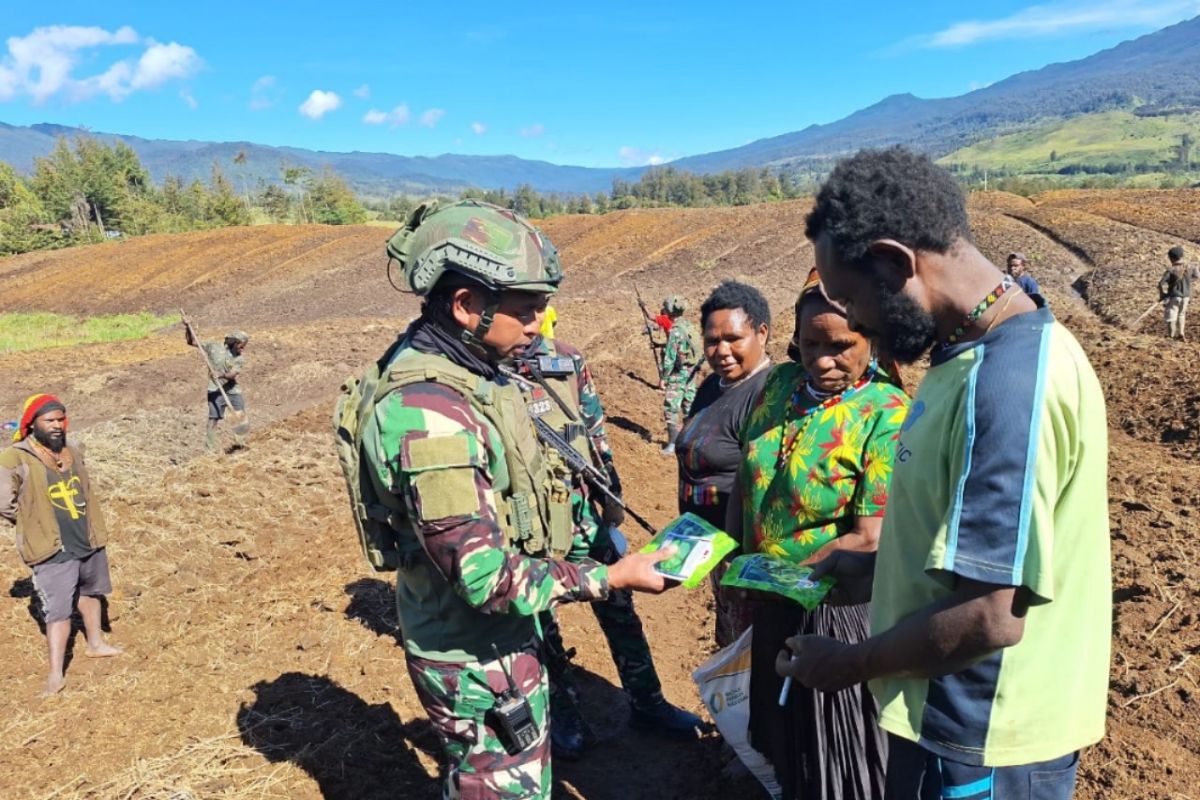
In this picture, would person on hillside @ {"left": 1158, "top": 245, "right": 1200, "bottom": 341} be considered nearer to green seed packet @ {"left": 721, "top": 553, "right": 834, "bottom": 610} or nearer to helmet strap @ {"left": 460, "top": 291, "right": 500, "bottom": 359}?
green seed packet @ {"left": 721, "top": 553, "right": 834, "bottom": 610}

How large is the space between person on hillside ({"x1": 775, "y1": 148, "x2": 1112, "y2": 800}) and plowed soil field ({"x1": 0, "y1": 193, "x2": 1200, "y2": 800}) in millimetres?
156

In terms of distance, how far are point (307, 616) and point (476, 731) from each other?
3.33 m

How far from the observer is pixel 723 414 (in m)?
3.30

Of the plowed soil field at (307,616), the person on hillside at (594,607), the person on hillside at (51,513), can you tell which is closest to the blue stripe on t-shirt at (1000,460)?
the plowed soil field at (307,616)

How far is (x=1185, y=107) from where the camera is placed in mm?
186625

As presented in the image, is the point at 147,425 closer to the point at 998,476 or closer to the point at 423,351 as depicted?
the point at 423,351

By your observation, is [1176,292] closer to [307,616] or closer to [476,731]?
[307,616]

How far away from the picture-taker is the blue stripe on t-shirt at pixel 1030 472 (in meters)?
1.29

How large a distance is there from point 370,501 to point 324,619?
3248 mm

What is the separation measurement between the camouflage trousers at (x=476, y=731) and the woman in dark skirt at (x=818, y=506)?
2.74ft

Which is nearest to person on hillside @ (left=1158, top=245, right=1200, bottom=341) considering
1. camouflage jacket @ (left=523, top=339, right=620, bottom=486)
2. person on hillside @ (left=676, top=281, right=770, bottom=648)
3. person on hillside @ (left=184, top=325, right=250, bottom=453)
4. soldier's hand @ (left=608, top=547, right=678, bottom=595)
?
person on hillside @ (left=676, top=281, right=770, bottom=648)

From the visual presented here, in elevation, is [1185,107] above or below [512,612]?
above

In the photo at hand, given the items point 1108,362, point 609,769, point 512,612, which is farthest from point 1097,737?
point 1108,362

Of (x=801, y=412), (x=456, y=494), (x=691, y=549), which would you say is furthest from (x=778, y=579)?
(x=456, y=494)
